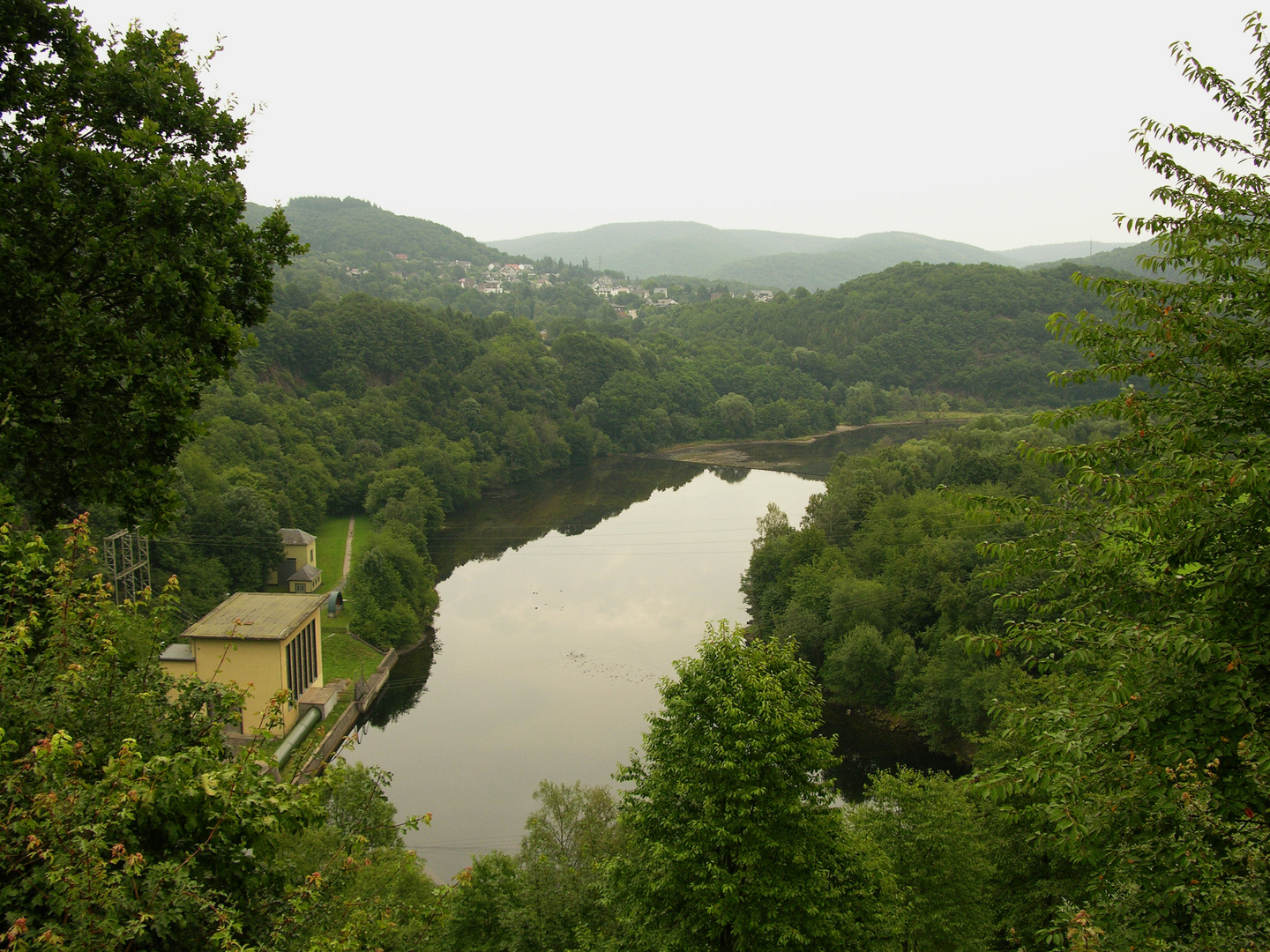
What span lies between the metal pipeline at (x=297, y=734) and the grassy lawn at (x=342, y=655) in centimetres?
321

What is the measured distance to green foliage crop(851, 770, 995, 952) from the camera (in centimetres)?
1183

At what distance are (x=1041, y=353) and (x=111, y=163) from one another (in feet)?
366

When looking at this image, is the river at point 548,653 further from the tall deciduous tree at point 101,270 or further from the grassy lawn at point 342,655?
the tall deciduous tree at point 101,270

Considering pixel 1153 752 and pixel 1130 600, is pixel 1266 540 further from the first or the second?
pixel 1153 752

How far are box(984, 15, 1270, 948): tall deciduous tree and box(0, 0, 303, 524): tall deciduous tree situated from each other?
24.1 ft

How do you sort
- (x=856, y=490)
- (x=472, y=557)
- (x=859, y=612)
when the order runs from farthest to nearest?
1. (x=472, y=557)
2. (x=856, y=490)
3. (x=859, y=612)

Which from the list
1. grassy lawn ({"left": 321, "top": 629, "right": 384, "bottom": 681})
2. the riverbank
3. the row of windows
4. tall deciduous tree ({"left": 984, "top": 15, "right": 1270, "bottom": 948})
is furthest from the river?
the riverbank

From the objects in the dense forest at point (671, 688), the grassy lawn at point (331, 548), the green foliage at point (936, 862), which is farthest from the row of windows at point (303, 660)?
the green foliage at point (936, 862)

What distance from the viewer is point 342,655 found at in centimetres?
3288

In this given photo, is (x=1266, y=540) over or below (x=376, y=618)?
over

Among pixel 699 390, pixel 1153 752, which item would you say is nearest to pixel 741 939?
pixel 1153 752

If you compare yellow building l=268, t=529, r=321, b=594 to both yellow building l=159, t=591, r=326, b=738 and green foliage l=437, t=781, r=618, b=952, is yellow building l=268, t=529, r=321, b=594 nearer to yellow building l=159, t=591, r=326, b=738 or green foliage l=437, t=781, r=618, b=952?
yellow building l=159, t=591, r=326, b=738

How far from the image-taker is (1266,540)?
5.33 metres

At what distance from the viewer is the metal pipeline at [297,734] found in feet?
80.2
